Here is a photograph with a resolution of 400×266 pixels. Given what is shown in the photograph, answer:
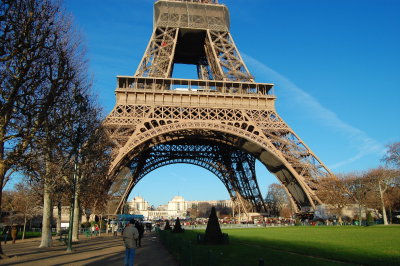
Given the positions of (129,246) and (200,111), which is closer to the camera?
(129,246)

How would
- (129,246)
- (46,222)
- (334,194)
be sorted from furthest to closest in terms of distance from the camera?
(334,194) → (46,222) → (129,246)

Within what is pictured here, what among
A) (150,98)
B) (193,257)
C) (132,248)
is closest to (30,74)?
(132,248)

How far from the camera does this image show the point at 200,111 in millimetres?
41188

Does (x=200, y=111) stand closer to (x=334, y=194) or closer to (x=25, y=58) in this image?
(x=334, y=194)

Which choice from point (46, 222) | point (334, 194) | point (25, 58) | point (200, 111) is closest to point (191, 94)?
point (200, 111)

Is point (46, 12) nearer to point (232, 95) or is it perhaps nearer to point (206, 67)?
point (232, 95)

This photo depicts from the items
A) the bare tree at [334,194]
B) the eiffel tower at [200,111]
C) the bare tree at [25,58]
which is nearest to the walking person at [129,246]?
the bare tree at [25,58]

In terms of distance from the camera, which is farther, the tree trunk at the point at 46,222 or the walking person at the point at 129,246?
the tree trunk at the point at 46,222

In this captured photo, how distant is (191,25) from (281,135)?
19.9 metres

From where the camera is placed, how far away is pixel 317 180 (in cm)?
3741

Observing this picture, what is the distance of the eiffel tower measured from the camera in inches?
1478

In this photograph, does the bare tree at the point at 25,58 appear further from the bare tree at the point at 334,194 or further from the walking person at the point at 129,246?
the bare tree at the point at 334,194

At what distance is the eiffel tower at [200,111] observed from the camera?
3753cm

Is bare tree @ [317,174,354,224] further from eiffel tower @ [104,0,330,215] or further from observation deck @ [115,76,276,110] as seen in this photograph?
observation deck @ [115,76,276,110]
